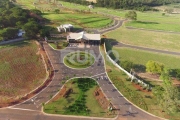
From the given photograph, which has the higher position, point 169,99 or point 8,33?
point 8,33

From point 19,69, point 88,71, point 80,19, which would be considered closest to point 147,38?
point 80,19

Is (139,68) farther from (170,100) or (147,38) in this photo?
(147,38)

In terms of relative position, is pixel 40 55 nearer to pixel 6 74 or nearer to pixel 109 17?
pixel 6 74

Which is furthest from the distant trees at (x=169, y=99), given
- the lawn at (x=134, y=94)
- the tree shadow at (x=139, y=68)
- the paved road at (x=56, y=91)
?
the tree shadow at (x=139, y=68)

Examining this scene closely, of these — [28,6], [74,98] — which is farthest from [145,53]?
[28,6]

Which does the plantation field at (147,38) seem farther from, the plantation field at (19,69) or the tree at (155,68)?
the plantation field at (19,69)
